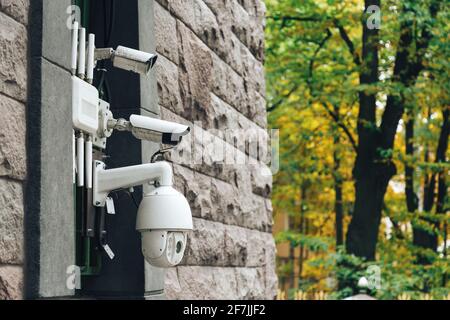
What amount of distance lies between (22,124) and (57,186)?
23 cm

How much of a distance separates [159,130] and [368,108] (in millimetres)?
11144

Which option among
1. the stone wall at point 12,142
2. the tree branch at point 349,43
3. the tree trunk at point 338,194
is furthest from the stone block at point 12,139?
the tree trunk at point 338,194

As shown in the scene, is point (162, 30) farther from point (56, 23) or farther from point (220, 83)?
point (56, 23)

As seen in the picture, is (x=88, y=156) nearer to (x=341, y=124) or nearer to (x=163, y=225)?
(x=163, y=225)

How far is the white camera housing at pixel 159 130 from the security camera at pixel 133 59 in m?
0.18

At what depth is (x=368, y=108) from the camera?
45.8 ft

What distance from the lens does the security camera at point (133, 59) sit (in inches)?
124

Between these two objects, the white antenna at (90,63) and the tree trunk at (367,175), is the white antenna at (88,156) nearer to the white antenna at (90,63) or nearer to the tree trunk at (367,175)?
the white antenna at (90,63)

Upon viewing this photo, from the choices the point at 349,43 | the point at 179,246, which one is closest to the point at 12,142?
the point at 179,246

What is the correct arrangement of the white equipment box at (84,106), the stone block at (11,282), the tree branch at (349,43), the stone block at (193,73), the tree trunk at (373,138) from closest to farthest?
the stone block at (11,282) → the white equipment box at (84,106) → the stone block at (193,73) → the tree trunk at (373,138) → the tree branch at (349,43)

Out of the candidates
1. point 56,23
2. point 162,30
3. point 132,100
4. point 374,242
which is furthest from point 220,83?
point 374,242

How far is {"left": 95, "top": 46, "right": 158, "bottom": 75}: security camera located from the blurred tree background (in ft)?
31.2

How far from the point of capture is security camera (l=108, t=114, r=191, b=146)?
3.14 m
